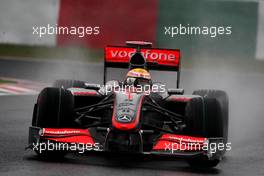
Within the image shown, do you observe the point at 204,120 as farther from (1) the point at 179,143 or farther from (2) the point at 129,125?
(2) the point at 129,125

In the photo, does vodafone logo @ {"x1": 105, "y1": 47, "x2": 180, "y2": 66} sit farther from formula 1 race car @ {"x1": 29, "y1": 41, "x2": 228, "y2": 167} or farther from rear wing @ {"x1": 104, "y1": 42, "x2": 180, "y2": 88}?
formula 1 race car @ {"x1": 29, "y1": 41, "x2": 228, "y2": 167}

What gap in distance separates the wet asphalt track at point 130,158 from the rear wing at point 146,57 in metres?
1.60

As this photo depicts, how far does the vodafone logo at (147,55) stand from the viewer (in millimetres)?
12984

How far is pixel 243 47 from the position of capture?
84.3ft

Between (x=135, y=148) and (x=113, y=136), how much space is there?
0.29 m

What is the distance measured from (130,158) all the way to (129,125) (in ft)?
3.29

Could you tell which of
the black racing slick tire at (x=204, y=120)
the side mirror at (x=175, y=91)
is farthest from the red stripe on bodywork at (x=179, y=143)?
the side mirror at (x=175, y=91)

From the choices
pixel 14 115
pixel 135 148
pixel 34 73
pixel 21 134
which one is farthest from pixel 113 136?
pixel 34 73

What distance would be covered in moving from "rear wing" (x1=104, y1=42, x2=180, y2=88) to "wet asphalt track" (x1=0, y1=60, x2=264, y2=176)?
1.60m

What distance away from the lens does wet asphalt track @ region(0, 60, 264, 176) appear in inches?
386
